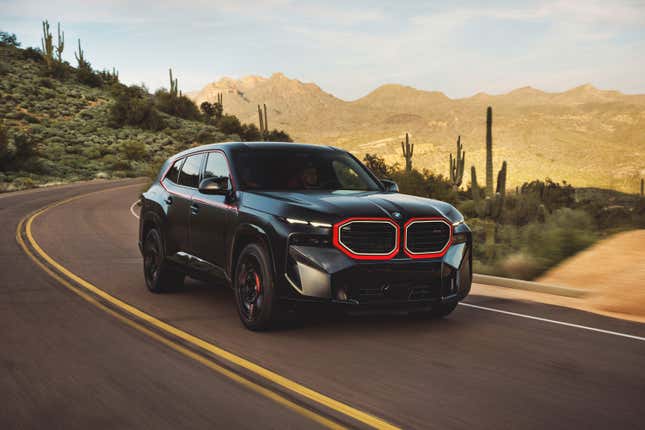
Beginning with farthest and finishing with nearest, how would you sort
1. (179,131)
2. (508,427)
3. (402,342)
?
(179,131) → (402,342) → (508,427)

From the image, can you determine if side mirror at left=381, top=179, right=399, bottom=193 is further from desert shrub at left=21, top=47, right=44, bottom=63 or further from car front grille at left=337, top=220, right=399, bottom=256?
desert shrub at left=21, top=47, right=44, bottom=63

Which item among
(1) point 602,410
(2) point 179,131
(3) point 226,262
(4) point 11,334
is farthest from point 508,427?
(2) point 179,131

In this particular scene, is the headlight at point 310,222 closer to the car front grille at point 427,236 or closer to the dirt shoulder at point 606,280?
the car front grille at point 427,236

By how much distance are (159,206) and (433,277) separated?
430cm

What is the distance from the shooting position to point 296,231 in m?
6.91

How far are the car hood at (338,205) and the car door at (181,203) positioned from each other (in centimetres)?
157

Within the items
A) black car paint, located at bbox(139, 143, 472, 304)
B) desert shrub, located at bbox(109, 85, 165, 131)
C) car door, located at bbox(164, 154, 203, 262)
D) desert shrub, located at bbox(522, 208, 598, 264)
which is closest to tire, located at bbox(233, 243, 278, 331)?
black car paint, located at bbox(139, 143, 472, 304)

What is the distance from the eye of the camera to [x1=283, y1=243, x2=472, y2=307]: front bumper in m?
6.80

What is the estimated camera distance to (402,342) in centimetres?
699

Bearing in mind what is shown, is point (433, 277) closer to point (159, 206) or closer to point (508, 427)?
point (508, 427)

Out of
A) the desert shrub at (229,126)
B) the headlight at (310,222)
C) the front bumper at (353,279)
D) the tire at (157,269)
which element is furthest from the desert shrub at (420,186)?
the desert shrub at (229,126)

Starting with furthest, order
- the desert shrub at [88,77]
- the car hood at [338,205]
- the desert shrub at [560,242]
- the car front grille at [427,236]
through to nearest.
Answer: the desert shrub at [88,77]
the desert shrub at [560,242]
the car front grille at [427,236]
the car hood at [338,205]

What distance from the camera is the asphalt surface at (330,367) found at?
4.90 meters

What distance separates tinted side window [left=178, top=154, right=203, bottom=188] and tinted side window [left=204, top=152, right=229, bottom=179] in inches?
11.0
